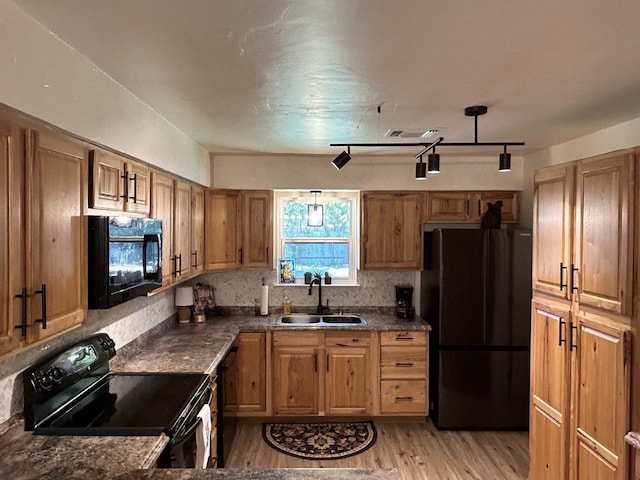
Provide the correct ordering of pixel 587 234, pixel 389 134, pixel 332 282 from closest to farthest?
pixel 587 234 < pixel 389 134 < pixel 332 282

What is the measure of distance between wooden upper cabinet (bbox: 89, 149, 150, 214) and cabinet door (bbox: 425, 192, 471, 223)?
265 centimetres

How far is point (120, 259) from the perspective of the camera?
2.08 meters

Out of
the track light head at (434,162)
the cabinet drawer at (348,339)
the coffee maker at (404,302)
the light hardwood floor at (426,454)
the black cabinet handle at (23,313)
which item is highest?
the track light head at (434,162)

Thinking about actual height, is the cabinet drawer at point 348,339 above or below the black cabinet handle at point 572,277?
below

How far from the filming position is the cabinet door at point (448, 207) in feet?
14.0

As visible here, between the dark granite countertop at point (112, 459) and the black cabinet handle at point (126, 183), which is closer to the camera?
the dark granite countertop at point (112, 459)

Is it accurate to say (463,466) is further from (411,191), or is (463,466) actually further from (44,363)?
(44,363)

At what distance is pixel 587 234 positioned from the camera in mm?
2186

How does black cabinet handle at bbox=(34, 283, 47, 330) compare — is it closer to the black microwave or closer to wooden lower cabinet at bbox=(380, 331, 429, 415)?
the black microwave

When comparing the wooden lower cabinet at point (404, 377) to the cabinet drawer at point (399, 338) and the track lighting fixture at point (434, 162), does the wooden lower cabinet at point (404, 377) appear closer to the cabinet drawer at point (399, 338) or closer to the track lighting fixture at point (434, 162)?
the cabinet drawer at point (399, 338)

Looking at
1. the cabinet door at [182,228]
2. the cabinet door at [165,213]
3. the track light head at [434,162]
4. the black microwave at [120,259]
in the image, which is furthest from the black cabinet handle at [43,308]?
the track light head at [434,162]

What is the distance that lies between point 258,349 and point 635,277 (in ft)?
9.49

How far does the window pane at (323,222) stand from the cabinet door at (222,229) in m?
0.63

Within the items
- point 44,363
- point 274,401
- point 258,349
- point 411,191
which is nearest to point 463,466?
point 274,401
